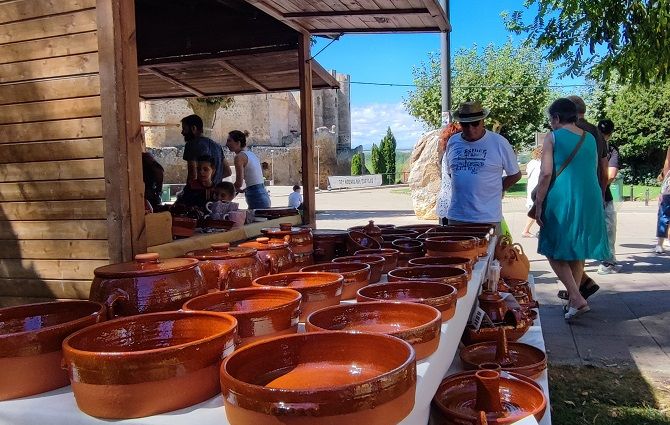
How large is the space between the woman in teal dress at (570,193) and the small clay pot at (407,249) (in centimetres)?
197

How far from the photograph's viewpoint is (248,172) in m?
6.10

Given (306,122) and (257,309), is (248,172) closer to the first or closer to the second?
(306,122)

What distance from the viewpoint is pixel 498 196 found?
4.23m

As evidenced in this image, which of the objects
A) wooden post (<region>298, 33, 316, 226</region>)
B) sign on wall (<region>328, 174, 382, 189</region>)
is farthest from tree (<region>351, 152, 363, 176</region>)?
wooden post (<region>298, 33, 316, 226</region>)

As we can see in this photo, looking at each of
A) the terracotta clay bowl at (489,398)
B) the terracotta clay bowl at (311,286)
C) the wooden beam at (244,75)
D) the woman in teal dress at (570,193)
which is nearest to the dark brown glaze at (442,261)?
the terracotta clay bowl at (489,398)

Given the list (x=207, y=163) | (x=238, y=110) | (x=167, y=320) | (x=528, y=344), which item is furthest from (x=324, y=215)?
(x=238, y=110)

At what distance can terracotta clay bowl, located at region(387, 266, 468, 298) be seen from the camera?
1947 mm

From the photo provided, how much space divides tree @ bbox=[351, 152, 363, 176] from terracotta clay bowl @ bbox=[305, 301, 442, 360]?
35.0 meters

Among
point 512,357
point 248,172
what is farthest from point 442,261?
point 248,172

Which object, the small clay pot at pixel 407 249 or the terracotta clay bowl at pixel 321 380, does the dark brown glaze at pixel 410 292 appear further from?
the small clay pot at pixel 407 249

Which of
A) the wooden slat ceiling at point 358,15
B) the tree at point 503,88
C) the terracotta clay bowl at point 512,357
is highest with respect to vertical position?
the tree at point 503,88

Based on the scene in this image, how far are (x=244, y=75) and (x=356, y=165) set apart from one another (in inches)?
1234

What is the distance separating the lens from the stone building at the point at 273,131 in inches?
1204

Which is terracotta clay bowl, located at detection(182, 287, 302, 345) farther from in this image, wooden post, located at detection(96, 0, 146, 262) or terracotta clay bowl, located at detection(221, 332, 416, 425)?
wooden post, located at detection(96, 0, 146, 262)
